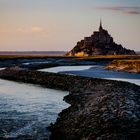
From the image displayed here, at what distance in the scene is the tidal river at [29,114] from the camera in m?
24.9

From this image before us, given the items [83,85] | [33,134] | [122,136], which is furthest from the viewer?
[83,85]

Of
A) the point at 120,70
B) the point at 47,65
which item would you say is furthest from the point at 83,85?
the point at 47,65

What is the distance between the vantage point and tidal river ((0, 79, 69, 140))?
2492cm

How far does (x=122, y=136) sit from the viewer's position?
19.6m

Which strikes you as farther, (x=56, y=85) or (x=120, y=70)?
(x=120, y=70)

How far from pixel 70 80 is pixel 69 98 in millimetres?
16582

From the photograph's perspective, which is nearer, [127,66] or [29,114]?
[29,114]

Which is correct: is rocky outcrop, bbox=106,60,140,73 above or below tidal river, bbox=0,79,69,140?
above

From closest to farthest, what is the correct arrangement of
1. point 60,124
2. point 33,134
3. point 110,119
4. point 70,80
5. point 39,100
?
point 110,119, point 33,134, point 60,124, point 39,100, point 70,80

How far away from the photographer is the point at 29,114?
32.3 m

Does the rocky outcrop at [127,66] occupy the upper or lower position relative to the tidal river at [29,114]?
upper

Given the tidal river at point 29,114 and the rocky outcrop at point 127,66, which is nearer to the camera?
the tidal river at point 29,114

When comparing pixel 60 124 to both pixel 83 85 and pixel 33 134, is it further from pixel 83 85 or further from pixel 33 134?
pixel 83 85

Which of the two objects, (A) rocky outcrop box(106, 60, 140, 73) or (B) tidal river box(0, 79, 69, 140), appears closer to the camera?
(B) tidal river box(0, 79, 69, 140)
